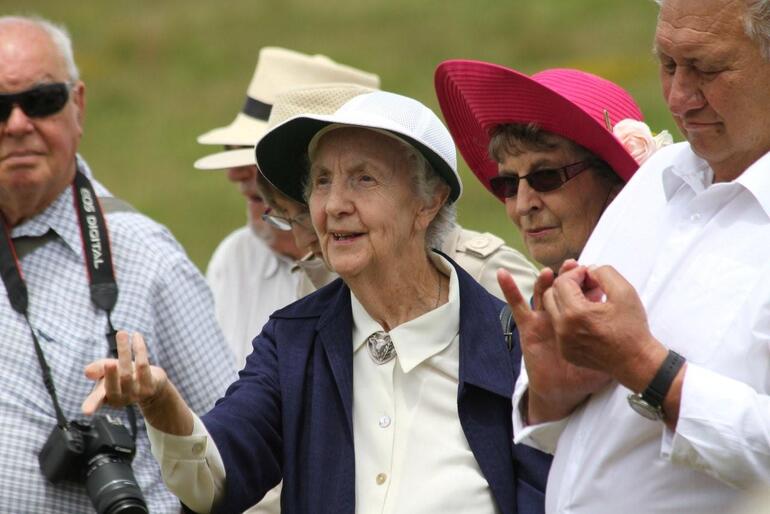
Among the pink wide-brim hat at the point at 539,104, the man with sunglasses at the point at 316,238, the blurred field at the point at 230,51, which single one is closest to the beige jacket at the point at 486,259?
the man with sunglasses at the point at 316,238

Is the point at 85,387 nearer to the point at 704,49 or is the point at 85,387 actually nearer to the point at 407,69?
the point at 704,49

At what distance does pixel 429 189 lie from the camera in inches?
159

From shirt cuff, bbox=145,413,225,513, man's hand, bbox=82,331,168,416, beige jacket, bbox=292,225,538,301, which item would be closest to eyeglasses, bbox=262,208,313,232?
beige jacket, bbox=292,225,538,301

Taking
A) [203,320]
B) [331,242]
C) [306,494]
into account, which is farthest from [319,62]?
[306,494]

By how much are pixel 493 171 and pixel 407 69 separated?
16285 millimetres

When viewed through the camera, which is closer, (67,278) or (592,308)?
(592,308)

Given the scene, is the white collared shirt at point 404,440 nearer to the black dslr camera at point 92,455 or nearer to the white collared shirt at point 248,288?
the black dslr camera at point 92,455

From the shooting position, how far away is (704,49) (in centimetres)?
312

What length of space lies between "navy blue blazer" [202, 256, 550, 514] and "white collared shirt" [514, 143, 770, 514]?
0.70 ft

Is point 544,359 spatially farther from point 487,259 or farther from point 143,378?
point 487,259

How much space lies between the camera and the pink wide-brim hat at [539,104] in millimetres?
3957

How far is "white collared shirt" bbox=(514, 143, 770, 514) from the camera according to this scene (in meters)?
2.97

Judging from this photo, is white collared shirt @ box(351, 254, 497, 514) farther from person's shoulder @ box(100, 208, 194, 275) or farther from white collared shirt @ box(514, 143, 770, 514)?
person's shoulder @ box(100, 208, 194, 275)

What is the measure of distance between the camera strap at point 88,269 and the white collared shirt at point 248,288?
981 mm
